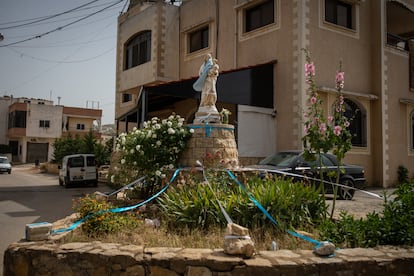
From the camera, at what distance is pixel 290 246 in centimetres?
462

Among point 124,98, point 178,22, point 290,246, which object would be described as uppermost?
point 178,22

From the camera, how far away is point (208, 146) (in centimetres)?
802

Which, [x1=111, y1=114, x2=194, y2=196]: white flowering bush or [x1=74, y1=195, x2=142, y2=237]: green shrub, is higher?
[x1=111, y1=114, x2=194, y2=196]: white flowering bush

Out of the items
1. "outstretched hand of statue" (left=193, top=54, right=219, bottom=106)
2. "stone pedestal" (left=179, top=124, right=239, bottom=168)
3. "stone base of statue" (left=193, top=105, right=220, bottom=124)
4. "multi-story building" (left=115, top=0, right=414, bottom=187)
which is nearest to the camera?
"stone pedestal" (left=179, top=124, right=239, bottom=168)

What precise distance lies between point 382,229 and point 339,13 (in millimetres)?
13423

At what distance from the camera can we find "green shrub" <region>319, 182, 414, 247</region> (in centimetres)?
446

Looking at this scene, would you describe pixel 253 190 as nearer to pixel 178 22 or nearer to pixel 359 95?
pixel 359 95

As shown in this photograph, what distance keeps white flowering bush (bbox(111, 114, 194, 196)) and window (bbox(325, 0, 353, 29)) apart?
10.3 meters

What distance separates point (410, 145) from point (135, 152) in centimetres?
1489

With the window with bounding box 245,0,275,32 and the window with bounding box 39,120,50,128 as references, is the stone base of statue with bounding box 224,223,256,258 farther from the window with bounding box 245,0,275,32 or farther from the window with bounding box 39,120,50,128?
the window with bounding box 39,120,50,128

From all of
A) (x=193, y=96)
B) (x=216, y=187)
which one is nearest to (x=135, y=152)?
(x=216, y=187)

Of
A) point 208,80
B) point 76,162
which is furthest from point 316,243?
point 76,162

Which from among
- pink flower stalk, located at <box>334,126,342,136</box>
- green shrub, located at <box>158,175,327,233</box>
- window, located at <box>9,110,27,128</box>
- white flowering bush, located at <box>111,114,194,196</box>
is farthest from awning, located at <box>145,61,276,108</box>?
window, located at <box>9,110,27,128</box>

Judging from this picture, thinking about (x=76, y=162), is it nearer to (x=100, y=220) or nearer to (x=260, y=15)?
(x=260, y=15)
